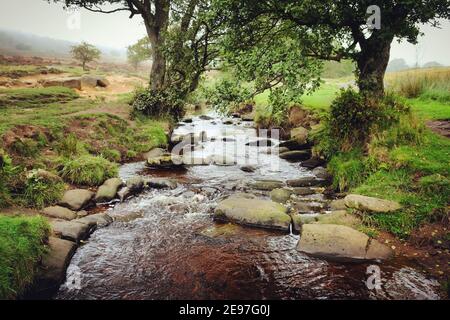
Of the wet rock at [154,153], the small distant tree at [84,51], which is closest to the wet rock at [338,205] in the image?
the wet rock at [154,153]

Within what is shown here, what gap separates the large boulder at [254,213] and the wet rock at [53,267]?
11.8ft

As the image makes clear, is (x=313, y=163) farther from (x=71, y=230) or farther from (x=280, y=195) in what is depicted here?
(x=71, y=230)

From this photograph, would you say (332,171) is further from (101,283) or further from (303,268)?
(101,283)

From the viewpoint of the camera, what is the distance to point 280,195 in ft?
31.9

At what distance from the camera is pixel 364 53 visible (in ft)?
36.1

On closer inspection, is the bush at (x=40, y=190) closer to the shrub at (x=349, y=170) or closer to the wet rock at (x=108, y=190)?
the wet rock at (x=108, y=190)

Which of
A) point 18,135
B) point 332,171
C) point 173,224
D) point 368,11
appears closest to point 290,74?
point 368,11

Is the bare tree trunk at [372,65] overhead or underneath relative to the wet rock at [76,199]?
overhead

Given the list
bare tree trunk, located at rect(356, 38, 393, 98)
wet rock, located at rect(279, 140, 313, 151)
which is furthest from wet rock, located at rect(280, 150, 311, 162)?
bare tree trunk, located at rect(356, 38, 393, 98)

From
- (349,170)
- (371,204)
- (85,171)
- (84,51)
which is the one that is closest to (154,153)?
(85,171)

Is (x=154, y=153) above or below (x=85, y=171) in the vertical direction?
above

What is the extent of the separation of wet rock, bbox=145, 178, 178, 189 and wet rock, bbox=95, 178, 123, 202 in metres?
0.94

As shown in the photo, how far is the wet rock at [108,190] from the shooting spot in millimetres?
9539

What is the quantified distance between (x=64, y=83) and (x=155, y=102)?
13975 millimetres
